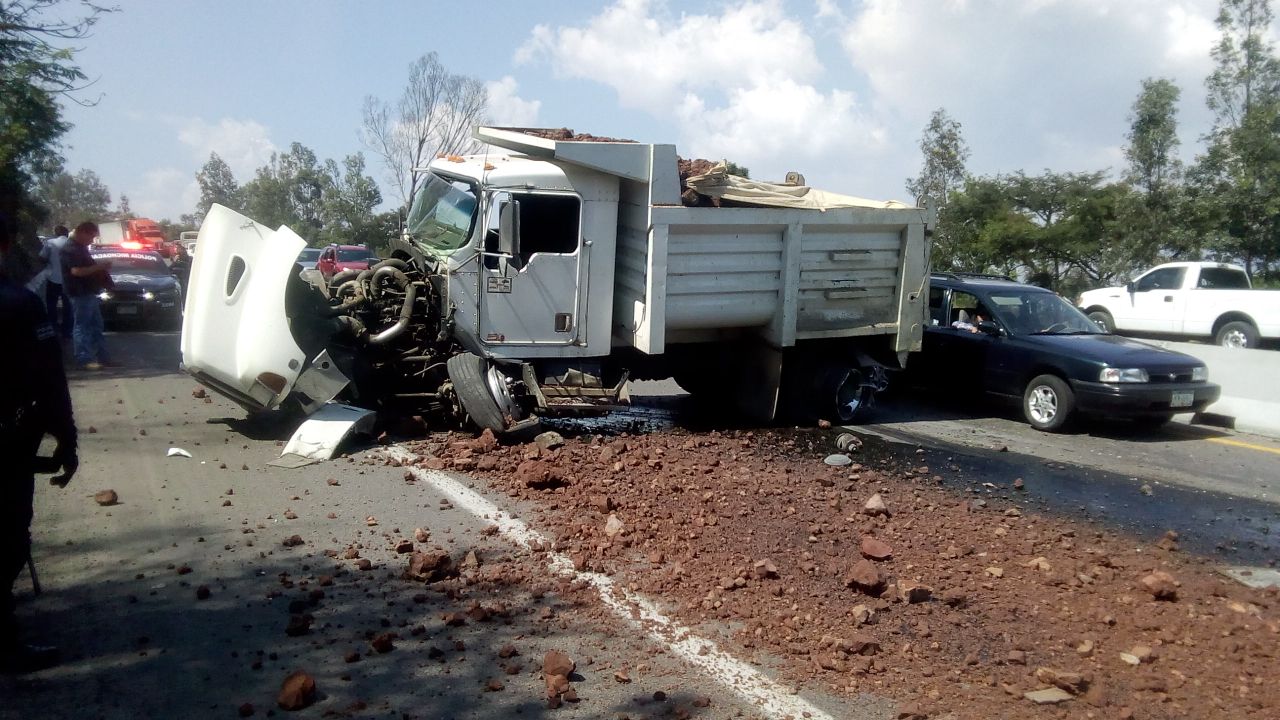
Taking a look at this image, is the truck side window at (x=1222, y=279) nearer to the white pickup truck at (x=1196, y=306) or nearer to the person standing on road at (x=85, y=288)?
the white pickup truck at (x=1196, y=306)

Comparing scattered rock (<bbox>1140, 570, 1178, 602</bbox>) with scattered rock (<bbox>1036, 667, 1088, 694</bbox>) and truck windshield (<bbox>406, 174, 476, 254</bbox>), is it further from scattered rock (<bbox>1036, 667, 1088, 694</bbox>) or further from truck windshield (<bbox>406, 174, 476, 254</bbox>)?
truck windshield (<bbox>406, 174, 476, 254</bbox>)

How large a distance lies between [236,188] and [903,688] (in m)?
83.2

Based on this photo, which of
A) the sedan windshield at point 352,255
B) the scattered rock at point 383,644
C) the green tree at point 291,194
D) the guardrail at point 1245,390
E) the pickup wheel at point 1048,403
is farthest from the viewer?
the green tree at point 291,194

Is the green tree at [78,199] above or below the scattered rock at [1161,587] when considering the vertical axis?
above

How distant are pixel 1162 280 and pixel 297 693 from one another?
20.0m

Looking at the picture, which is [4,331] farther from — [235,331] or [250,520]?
[235,331]

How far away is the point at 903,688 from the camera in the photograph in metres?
3.96

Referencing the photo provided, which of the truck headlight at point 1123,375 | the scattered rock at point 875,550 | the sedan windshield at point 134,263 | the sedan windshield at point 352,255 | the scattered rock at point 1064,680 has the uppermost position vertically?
the sedan windshield at point 352,255

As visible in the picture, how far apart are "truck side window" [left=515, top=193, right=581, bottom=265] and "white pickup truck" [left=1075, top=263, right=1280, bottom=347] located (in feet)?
39.7

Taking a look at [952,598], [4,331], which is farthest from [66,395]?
[952,598]

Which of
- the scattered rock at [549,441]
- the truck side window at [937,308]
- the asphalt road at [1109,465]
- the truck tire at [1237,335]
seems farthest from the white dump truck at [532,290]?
the truck tire at [1237,335]

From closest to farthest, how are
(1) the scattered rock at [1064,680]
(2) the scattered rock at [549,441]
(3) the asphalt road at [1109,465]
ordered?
(1) the scattered rock at [1064,680], (3) the asphalt road at [1109,465], (2) the scattered rock at [549,441]

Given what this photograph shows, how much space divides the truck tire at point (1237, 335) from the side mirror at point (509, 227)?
15641 mm

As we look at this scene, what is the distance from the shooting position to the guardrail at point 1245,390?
10711 millimetres
